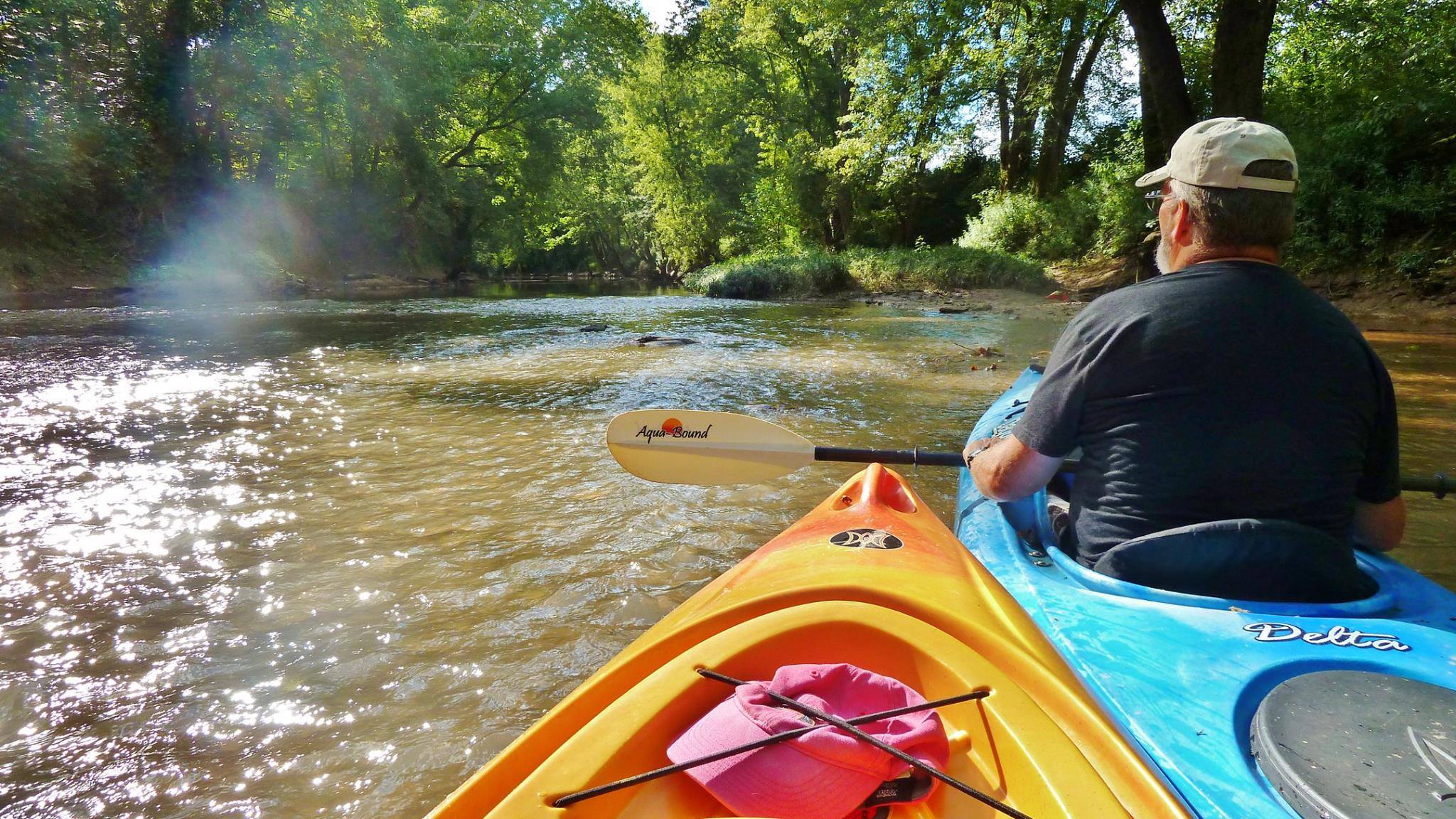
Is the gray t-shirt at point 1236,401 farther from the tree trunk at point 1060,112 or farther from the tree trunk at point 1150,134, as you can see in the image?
the tree trunk at point 1060,112

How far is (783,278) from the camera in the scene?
19.5 metres

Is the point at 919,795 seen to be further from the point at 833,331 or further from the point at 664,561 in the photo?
the point at 833,331

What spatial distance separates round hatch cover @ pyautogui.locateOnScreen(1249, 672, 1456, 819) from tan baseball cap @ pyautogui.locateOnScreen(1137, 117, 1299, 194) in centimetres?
100

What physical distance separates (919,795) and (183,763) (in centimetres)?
183

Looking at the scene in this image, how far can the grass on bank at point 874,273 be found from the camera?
15531mm

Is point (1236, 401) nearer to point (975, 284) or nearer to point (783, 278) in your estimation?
point (975, 284)

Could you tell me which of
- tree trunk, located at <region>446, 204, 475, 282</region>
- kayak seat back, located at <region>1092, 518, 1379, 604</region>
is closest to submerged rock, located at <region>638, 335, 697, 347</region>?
kayak seat back, located at <region>1092, 518, 1379, 604</region>

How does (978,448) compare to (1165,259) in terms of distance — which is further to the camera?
(978,448)

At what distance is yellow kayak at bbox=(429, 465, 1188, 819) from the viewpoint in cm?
105

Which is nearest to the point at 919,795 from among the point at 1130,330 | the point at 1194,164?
the point at 1130,330

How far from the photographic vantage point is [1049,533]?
87.1 inches

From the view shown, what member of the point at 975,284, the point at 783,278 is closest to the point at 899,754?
the point at 975,284

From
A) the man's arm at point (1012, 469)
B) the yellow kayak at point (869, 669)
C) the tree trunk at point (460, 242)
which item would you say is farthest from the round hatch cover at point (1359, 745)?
the tree trunk at point (460, 242)

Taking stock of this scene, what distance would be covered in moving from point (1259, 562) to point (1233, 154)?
88cm
